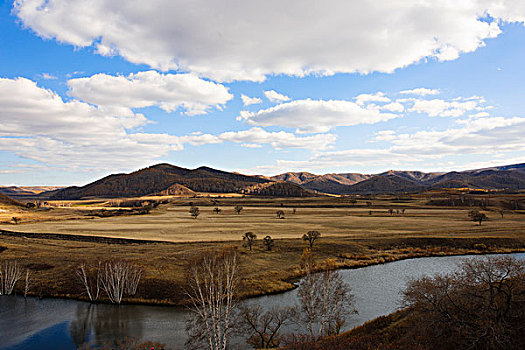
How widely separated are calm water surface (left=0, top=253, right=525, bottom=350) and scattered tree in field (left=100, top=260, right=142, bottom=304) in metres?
2.01

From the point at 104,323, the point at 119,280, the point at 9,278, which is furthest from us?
the point at 9,278

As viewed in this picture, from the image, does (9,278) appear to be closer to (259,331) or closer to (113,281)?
(113,281)

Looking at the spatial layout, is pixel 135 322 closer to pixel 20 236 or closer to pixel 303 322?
pixel 303 322

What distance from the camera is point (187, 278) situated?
1844 inches

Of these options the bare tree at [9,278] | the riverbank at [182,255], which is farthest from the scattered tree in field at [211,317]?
the bare tree at [9,278]

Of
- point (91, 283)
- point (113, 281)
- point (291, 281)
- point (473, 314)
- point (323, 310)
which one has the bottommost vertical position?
point (291, 281)

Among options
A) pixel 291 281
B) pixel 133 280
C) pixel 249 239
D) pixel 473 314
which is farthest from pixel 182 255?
pixel 473 314

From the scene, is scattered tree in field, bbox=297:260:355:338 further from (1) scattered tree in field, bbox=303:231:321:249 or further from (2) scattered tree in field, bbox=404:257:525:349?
(1) scattered tree in field, bbox=303:231:321:249

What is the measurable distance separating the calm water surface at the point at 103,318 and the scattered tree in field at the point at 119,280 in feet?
6.59

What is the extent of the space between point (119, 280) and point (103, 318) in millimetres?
7330

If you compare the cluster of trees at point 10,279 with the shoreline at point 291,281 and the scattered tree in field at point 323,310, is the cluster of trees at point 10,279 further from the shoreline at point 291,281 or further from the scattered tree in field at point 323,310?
the scattered tree in field at point 323,310

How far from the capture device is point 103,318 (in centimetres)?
3803

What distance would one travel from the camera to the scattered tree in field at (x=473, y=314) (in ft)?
66.5

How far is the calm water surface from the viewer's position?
1291 inches
